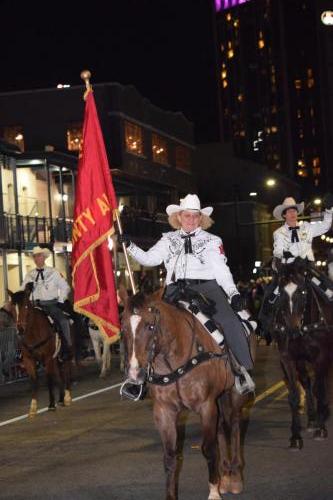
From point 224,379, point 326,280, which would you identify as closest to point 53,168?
point 326,280

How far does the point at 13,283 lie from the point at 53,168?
550 cm

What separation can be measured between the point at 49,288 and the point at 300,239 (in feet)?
19.2

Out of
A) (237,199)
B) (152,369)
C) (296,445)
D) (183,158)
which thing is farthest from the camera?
(237,199)

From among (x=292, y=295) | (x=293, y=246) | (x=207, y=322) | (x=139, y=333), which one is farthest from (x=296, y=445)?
(x=139, y=333)

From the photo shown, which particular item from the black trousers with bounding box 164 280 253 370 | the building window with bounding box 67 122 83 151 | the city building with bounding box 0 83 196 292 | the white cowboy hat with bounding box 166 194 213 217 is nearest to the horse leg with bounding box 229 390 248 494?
the black trousers with bounding box 164 280 253 370

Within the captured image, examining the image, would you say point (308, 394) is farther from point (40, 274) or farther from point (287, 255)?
point (40, 274)

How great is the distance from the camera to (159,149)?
54.4 metres

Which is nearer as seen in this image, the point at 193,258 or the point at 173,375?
the point at 173,375

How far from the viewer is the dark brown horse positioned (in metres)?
10.8

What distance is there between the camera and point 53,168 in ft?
129

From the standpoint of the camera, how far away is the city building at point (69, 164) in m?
36.1

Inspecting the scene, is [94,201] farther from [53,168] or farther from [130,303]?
[53,168]

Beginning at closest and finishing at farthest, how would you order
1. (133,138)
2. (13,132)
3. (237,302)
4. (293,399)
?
(237,302) < (293,399) < (13,132) < (133,138)

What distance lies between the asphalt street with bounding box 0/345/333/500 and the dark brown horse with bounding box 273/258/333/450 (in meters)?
0.44
